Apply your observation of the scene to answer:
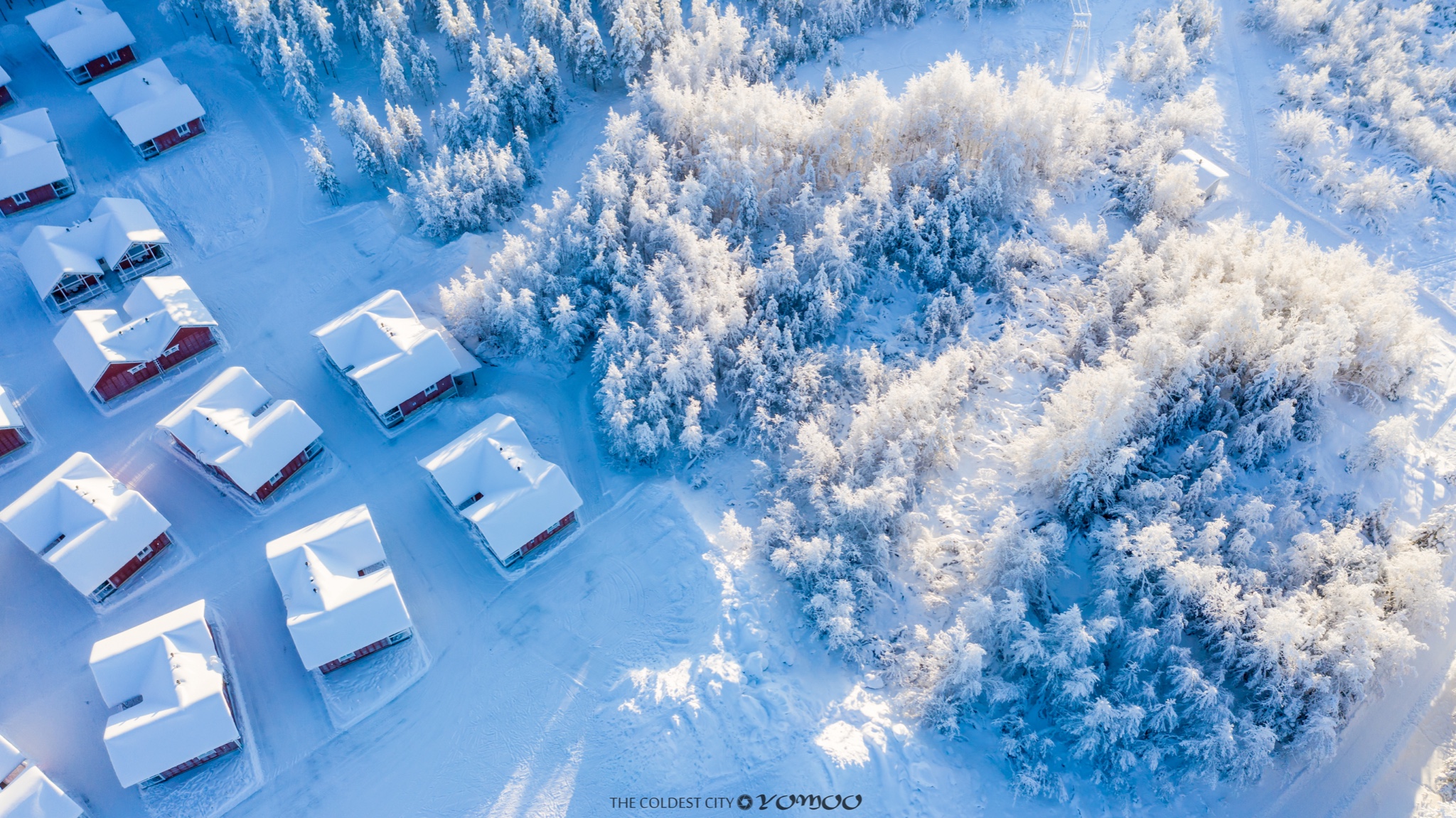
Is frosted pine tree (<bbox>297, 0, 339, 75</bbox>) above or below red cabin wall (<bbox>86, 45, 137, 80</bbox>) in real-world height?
above

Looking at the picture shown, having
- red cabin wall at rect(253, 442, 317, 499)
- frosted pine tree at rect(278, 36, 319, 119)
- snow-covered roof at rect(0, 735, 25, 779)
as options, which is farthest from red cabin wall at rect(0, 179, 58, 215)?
snow-covered roof at rect(0, 735, 25, 779)

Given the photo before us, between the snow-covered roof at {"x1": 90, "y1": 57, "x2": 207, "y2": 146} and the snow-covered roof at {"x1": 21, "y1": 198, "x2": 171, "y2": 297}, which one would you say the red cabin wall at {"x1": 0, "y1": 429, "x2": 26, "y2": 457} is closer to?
the snow-covered roof at {"x1": 21, "y1": 198, "x2": 171, "y2": 297}

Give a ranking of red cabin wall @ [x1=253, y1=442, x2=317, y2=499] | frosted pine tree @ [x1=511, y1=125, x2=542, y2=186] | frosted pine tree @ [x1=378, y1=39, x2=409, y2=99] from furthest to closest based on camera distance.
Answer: frosted pine tree @ [x1=378, y1=39, x2=409, y2=99], frosted pine tree @ [x1=511, y1=125, x2=542, y2=186], red cabin wall @ [x1=253, y1=442, x2=317, y2=499]

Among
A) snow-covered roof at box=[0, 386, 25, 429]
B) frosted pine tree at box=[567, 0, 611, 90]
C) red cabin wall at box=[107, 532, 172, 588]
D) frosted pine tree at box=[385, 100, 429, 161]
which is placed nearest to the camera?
red cabin wall at box=[107, 532, 172, 588]

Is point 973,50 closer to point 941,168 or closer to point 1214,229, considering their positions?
point 941,168

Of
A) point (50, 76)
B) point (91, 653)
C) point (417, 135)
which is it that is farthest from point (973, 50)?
point (50, 76)

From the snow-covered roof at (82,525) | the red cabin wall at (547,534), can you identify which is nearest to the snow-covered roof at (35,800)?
the snow-covered roof at (82,525)
